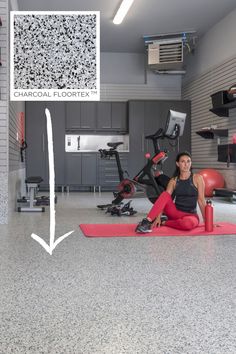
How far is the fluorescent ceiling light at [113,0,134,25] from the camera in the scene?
8.48 m

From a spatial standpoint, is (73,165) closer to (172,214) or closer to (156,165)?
(156,165)

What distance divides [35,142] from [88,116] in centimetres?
158

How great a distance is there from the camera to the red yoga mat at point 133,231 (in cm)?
474

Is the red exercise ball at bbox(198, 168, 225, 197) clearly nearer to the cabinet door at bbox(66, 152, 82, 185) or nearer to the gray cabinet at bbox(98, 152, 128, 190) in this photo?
the gray cabinet at bbox(98, 152, 128, 190)

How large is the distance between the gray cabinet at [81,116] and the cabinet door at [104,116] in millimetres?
135

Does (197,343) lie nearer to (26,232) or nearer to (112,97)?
(26,232)

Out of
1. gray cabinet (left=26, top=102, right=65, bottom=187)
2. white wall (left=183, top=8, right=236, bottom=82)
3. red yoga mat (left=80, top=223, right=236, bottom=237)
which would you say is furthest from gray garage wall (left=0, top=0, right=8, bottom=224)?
gray cabinet (left=26, top=102, right=65, bottom=187)

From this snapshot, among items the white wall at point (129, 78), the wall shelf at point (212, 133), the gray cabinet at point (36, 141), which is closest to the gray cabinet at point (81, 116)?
the gray cabinet at point (36, 141)

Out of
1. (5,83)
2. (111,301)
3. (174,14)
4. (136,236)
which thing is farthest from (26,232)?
(174,14)

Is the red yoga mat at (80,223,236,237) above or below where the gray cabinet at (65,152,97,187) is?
below

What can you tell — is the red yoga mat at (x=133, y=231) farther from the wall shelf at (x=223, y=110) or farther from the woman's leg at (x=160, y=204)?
the wall shelf at (x=223, y=110)

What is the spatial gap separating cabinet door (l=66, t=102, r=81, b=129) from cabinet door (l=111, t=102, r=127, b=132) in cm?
91

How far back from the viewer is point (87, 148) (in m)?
12.3

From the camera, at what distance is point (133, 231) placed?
4.97 m
